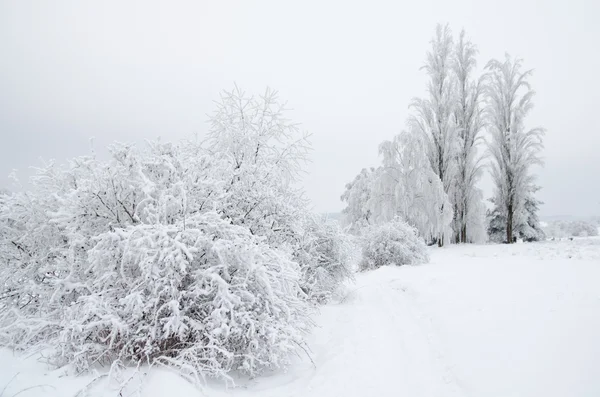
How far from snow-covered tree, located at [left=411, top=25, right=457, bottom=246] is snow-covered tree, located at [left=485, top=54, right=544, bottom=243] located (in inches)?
82.7

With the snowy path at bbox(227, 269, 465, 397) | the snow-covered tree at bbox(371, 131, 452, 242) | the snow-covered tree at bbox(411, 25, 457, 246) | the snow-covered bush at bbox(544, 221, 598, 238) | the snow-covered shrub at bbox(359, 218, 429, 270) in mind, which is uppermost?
the snow-covered tree at bbox(411, 25, 457, 246)

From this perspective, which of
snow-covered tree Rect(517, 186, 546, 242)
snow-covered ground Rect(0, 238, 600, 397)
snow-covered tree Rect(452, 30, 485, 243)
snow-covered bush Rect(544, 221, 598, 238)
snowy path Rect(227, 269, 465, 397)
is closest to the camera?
snow-covered ground Rect(0, 238, 600, 397)

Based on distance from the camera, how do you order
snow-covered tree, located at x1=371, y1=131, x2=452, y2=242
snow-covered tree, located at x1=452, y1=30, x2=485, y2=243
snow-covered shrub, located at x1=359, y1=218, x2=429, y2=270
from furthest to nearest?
snow-covered tree, located at x1=452, y1=30, x2=485, y2=243 → snow-covered tree, located at x1=371, y1=131, x2=452, y2=242 → snow-covered shrub, located at x1=359, y1=218, x2=429, y2=270

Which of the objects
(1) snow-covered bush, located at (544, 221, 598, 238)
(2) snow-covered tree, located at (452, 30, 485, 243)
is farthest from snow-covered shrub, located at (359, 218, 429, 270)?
(1) snow-covered bush, located at (544, 221, 598, 238)

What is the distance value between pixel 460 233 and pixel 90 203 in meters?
17.4

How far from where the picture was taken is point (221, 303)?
11.8ft

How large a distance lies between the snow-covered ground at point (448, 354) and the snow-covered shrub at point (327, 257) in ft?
3.97

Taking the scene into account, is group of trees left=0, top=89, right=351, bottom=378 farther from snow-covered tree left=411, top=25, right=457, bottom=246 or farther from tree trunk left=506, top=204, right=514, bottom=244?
tree trunk left=506, top=204, right=514, bottom=244

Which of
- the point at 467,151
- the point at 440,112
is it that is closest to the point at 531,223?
the point at 467,151

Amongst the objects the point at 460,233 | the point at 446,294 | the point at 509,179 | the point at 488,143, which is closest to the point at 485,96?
the point at 488,143

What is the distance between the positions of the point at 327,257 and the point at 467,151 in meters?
13.3

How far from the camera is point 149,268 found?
3422 mm

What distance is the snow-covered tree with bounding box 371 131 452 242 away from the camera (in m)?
16.2

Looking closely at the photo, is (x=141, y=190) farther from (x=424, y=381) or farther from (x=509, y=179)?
(x=509, y=179)
